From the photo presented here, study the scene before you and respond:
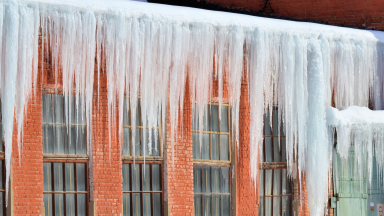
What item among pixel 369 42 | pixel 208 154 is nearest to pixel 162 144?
pixel 208 154

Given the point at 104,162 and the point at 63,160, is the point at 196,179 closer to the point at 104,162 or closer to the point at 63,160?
the point at 104,162

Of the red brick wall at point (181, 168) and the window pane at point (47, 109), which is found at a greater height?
the window pane at point (47, 109)

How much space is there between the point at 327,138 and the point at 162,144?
132 inches

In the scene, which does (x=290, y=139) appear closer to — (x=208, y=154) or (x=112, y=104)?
(x=208, y=154)

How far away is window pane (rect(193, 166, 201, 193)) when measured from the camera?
13047mm

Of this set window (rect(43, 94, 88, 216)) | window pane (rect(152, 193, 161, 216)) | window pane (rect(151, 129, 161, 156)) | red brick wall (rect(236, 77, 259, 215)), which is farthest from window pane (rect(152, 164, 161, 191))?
red brick wall (rect(236, 77, 259, 215))

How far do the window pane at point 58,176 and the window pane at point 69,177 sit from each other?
87 millimetres

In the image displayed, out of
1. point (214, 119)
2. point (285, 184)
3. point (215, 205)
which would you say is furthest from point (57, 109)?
point (285, 184)

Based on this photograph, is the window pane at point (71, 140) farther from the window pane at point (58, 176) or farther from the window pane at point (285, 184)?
the window pane at point (285, 184)

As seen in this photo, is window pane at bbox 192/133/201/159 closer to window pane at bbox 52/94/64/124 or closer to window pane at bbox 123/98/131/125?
window pane at bbox 123/98/131/125

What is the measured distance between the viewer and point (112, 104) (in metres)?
12.0

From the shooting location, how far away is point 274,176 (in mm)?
14203

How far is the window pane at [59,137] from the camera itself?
11.7 m

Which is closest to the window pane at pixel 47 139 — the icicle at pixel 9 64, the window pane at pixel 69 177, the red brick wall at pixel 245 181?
the window pane at pixel 69 177
